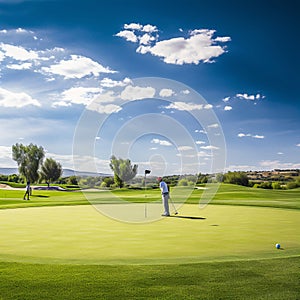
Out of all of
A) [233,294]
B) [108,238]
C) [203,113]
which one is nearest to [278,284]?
[233,294]

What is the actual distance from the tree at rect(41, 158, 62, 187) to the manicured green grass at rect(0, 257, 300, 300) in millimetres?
97293

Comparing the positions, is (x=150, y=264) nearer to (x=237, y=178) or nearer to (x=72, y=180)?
(x=237, y=178)

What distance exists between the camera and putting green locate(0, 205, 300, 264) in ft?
28.2

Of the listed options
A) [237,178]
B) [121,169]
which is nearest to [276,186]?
[237,178]

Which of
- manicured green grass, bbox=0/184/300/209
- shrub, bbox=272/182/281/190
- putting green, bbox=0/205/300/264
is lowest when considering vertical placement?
manicured green grass, bbox=0/184/300/209

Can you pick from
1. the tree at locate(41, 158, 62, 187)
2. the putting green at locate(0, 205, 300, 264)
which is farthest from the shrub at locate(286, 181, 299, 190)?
the tree at locate(41, 158, 62, 187)

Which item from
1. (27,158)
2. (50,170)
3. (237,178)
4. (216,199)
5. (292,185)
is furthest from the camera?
(50,170)

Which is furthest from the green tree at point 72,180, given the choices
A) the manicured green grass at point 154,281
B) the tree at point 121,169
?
the manicured green grass at point 154,281

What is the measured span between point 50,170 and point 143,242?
96.0 metres

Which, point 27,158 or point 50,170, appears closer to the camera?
point 27,158

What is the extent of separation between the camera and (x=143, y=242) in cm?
1081

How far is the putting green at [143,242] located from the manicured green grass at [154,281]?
68cm

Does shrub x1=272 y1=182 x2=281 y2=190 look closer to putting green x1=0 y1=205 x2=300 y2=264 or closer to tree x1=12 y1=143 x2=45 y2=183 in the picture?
putting green x1=0 y1=205 x2=300 y2=264

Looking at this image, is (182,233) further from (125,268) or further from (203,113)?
(203,113)
